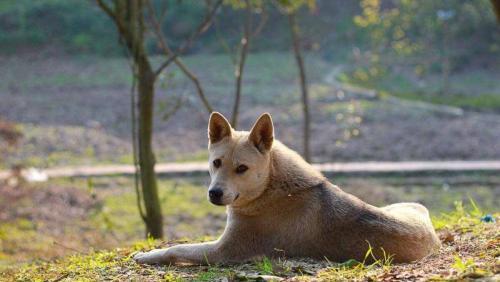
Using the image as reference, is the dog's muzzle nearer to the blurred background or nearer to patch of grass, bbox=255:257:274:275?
patch of grass, bbox=255:257:274:275

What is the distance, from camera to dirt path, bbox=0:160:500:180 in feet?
58.2

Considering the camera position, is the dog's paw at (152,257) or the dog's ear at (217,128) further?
the dog's ear at (217,128)

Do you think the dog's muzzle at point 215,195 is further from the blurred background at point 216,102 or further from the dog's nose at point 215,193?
the blurred background at point 216,102

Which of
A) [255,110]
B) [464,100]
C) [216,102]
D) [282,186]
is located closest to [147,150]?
[282,186]

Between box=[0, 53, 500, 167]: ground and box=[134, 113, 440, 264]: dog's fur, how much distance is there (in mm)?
7606

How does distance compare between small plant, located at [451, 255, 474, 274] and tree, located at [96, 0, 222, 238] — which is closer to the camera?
small plant, located at [451, 255, 474, 274]

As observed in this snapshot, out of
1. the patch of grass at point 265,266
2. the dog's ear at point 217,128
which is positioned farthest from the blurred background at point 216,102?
the patch of grass at point 265,266

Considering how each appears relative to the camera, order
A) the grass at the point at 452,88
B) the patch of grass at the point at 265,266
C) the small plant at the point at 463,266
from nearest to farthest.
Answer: the small plant at the point at 463,266
the patch of grass at the point at 265,266
the grass at the point at 452,88

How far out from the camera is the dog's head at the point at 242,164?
6.34 m

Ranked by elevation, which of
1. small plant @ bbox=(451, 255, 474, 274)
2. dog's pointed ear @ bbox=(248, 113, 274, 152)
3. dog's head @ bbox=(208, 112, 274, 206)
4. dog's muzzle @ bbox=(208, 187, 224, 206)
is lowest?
small plant @ bbox=(451, 255, 474, 274)

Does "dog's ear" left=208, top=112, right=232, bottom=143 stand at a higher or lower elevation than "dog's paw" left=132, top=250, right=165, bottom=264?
higher

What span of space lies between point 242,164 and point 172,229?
7.75 m

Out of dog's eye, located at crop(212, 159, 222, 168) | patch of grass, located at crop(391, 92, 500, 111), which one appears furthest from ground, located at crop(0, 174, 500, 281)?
patch of grass, located at crop(391, 92, 500, 111)

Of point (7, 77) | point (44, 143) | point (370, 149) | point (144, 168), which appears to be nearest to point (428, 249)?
point (144, 168)
